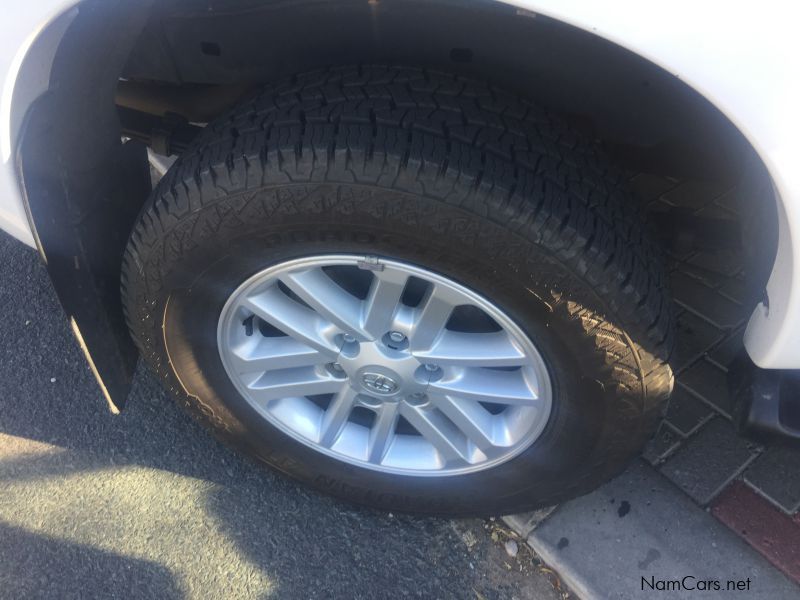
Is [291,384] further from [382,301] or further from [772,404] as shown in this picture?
[772,404]

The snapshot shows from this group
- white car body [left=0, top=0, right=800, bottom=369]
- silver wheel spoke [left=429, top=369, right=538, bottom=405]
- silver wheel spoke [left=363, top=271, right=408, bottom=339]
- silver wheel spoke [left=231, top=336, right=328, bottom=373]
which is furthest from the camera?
silver wheel spoke [left=231, top=336, right=328, bottom=373]

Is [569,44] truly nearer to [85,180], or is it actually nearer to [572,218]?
[572,218]

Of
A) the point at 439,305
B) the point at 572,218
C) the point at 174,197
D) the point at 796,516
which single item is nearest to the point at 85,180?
the point at 174,197

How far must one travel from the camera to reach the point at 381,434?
182 centimetres

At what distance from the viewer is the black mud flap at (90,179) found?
1.37 m

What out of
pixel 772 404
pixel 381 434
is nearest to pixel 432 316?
pixel 381 434

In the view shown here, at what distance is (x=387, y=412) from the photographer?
1782 millimetres

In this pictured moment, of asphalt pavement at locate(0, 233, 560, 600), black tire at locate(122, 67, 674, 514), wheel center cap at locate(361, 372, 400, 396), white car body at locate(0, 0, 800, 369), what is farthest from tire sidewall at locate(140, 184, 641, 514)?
white car body at locate(0, 0, 800, 369)

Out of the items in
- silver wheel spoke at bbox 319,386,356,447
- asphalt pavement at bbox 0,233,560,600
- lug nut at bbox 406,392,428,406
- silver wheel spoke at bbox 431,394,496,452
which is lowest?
asphalt pavement at bbox 0,233,560,600

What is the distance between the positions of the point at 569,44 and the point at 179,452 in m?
1.54

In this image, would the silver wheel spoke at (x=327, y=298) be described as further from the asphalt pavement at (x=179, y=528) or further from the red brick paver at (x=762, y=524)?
the red brick paver at (x=762, y=524)

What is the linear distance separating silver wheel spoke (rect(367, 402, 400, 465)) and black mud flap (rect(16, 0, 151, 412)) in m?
0.70

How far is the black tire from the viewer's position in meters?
1.30

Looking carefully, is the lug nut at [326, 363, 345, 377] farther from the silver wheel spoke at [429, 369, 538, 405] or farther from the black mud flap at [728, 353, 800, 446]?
the black mud flap at [728, 353, 800, 446]
